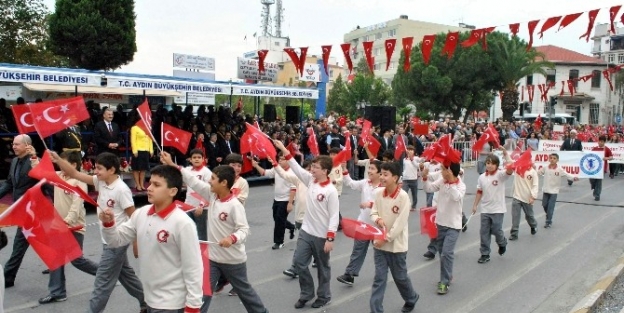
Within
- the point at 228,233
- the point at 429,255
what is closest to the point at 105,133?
the point at 429,255

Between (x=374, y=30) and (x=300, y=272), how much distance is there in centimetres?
8652

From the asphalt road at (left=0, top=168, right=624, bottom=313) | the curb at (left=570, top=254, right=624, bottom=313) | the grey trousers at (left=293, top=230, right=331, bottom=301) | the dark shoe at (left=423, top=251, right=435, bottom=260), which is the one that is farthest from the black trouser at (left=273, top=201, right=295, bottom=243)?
the curb at (left=570, top=254, right=624, bottom=313)

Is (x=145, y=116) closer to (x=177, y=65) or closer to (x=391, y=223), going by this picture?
(x=391, y=223)

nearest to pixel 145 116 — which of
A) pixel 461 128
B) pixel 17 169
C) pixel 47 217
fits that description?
pixel 17 169

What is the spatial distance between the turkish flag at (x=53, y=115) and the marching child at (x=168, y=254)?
2262mm

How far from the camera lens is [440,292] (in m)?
7.10

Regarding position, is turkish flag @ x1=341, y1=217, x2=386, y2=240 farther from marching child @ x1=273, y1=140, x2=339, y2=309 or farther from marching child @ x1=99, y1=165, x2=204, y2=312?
marching child @ x1=99, y1=165, x2=204, y2=312

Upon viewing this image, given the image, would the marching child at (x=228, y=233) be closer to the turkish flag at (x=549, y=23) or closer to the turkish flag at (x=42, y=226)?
the turkish flag at (x=42, y=226)

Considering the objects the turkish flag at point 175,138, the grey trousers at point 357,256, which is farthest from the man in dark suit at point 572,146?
the turkish flag at point 175,138

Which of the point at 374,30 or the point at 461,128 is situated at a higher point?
the point at 374,30

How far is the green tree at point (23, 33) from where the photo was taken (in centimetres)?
2344

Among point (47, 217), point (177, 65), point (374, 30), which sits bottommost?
point (47, 217)

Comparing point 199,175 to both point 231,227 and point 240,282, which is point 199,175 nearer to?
point 231,227

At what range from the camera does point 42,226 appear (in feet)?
13.7
